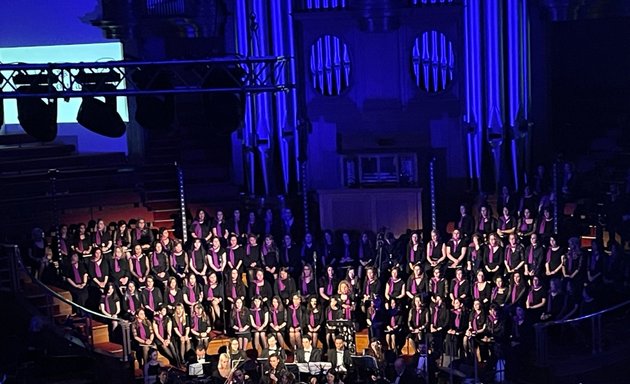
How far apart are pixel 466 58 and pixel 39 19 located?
607 centimetres

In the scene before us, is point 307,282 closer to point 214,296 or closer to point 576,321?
point 214,296

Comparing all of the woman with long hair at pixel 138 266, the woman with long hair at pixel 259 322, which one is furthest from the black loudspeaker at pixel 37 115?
the woman with long hair at pixel 259 322

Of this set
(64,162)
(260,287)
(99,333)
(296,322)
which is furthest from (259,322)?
(64,162)

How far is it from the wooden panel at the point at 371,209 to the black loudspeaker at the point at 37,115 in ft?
16.2

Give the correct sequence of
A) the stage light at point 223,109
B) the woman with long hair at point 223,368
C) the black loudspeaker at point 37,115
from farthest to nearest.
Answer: the stage light at point 223,109
the woman with long hair at point 223,368
the black loudspeaker at point 37,115

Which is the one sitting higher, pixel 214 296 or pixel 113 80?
pixel 113 80

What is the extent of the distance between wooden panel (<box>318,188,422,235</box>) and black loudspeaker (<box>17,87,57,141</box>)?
494 cm

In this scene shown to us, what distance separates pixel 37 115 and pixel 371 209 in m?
5.31

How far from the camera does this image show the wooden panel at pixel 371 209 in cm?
1642

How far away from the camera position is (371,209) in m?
16.5

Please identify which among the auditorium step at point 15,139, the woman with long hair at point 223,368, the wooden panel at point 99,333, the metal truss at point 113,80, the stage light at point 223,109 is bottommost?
the woman with long hair at point 223,368

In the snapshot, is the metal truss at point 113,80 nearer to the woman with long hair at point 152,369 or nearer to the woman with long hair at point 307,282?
the woman with long hair at point 307,282

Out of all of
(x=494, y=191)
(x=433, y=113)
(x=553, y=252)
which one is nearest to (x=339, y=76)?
(x=433, y=113)

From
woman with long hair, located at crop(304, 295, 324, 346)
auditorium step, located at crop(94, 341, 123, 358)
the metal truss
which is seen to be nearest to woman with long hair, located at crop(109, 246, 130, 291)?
auditorium step, located at crop(94, 341, 123, 358)
